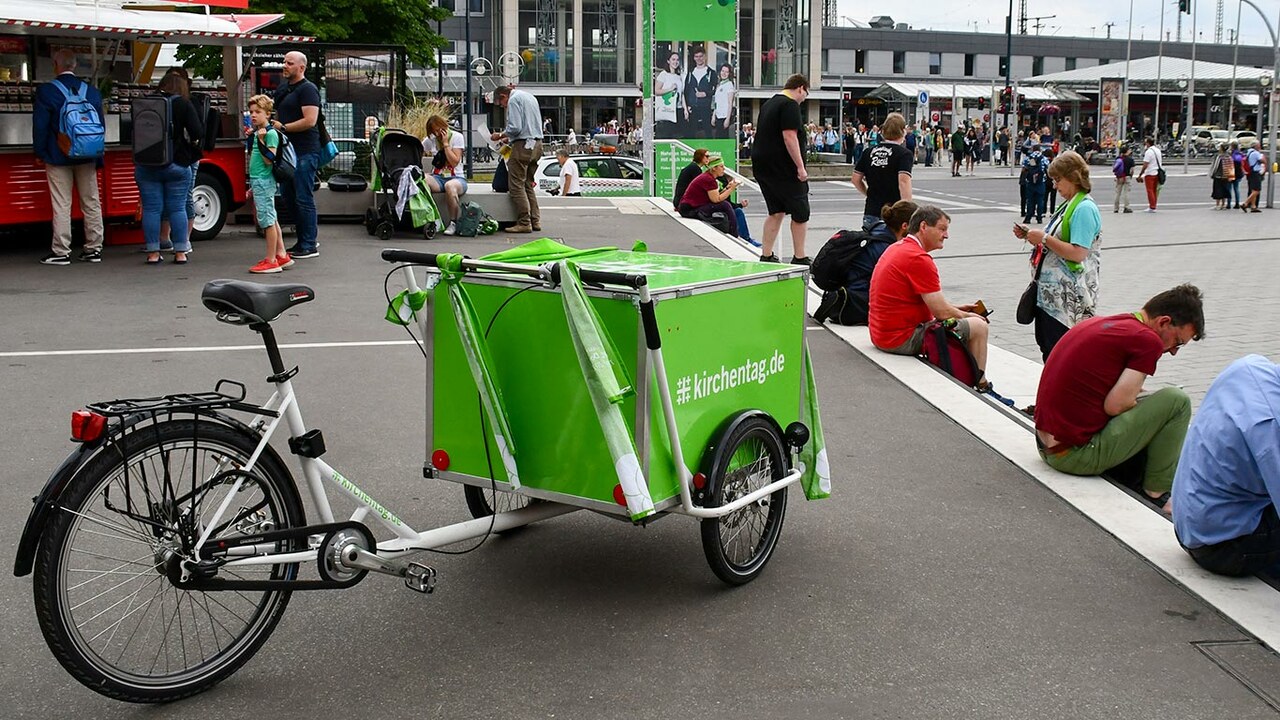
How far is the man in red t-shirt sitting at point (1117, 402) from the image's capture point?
19.4ft

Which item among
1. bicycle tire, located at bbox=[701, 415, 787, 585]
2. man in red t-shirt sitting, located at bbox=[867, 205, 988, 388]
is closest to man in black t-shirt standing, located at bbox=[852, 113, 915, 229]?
man in red t-shirt sitting, located at bbox=[867, 205, 988, 388]

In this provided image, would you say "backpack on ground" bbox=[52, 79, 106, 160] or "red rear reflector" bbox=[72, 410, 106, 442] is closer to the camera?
"red rear reflector" bbox=[72, 410, 106, 442]

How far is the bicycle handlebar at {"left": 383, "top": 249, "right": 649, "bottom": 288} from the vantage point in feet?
13.1

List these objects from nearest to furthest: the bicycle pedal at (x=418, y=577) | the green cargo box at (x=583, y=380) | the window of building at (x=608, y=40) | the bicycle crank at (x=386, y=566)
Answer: the bicycle crank at (x=386, y=566) → the bicycle pedal at (x=418, y=577) → the green cargo box at (x=583, y=380) → the window of building at (x=608, y=40)

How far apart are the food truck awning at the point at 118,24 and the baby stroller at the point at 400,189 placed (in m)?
1.70

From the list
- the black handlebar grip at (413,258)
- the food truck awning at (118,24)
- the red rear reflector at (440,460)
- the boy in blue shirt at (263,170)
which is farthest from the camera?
the food truck awning at (118,24)

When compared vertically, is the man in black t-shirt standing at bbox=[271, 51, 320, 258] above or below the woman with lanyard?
above

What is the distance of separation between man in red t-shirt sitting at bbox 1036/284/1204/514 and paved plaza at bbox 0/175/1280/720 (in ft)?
0.71

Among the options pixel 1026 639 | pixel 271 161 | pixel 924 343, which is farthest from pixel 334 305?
pixel 1026 639

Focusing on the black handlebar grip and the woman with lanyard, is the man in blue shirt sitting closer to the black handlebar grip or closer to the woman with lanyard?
the black handlebar grip

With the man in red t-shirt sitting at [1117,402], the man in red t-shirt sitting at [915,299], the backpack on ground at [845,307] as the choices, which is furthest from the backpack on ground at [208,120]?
the man in red t-shirt sitting at [1117,402]

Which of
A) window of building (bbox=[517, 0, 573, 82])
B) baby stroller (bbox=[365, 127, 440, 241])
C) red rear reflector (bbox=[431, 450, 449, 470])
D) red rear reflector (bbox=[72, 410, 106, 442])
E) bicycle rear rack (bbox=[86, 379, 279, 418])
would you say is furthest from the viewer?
window of building (bbox=[517, 0, 573, 82])

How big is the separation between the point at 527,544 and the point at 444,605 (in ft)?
A: 2.37

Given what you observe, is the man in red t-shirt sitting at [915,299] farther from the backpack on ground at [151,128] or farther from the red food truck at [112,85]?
the red food truck at [112,85]
